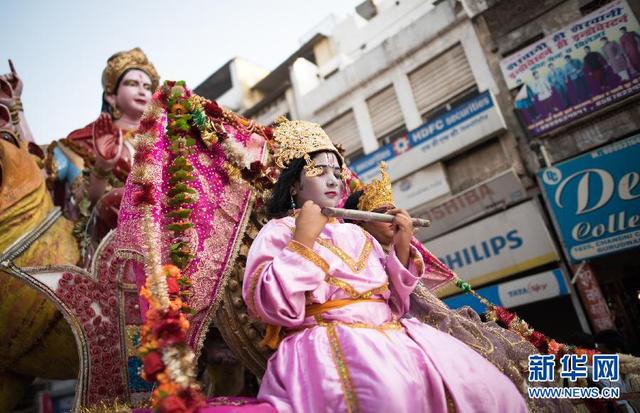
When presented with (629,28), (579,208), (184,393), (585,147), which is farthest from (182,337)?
(629,28)

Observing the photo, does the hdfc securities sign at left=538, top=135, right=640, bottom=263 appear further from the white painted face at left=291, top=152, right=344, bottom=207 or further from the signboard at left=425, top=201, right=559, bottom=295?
the white painted face at left=291, top=152, right=344, bottom=207

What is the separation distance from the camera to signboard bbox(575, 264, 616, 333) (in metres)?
7.69

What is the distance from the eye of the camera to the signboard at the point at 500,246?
349 inches

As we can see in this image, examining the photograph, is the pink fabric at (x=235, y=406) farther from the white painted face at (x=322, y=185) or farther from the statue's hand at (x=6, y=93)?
the statue's hand at (x=6, y=93)

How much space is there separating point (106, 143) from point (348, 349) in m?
2.52

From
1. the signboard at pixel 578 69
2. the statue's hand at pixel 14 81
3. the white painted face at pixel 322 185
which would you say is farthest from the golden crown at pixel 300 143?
Result: the signboard at pixel 578 69

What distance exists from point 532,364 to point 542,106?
875 cm

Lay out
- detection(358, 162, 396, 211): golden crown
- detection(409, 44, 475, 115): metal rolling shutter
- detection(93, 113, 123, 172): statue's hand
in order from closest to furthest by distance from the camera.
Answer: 1. detection(358, 162, 396, 211): golden crown
2. detection(93, 113, 123, 172): statue's hand
3. detection(409, 44, 475, 115): metal rolling shutter

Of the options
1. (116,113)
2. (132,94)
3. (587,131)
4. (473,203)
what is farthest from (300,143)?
(587,131)

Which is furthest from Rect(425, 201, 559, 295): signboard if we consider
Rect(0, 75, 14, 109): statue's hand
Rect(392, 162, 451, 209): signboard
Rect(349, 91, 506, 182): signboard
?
Rect(0, 75, 14, 109): statue's hand

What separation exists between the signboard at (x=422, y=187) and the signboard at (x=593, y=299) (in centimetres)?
359

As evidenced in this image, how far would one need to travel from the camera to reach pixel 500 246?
9359 mm

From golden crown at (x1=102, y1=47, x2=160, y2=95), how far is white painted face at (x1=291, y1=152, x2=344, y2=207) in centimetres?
258

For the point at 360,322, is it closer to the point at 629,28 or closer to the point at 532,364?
the point at 532,364
